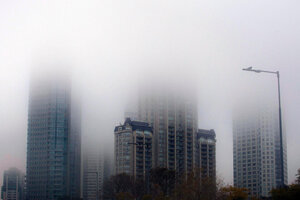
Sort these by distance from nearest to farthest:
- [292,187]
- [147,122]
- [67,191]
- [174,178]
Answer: [292,187], [174,178], [147,122], [67,191]

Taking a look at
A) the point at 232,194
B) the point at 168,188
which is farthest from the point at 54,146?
the point at 232,194

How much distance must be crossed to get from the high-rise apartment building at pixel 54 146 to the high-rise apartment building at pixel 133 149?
918 inches

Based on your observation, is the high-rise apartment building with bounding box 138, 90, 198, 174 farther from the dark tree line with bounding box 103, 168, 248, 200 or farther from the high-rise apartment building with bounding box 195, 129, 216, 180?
the dark tree line with bounding box 103, 168, 248, 200

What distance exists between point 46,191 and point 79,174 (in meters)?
11.6

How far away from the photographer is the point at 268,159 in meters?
156

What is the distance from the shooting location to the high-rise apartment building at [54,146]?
18338cm

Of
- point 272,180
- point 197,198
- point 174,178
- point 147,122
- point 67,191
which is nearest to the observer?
point 197,198

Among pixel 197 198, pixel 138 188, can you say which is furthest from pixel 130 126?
pixel 197 198

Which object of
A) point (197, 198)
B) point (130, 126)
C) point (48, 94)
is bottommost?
point (197, 198)

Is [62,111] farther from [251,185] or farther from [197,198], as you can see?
[197,198]

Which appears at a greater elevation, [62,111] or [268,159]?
[62,111]

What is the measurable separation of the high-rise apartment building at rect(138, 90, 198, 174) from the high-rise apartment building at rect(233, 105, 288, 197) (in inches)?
534

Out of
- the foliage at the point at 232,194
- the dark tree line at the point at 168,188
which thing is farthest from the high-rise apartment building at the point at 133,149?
the foliage at the point at 232,194

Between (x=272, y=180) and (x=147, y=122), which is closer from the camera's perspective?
(x=272, y=180)
